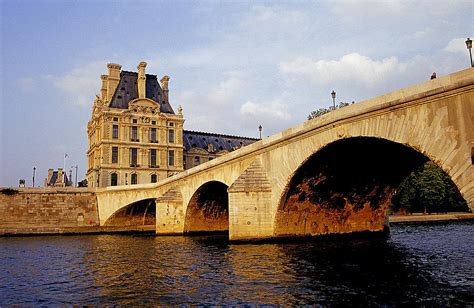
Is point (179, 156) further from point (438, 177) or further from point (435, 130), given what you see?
point (435, 130)

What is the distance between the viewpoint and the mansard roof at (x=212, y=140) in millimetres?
92938

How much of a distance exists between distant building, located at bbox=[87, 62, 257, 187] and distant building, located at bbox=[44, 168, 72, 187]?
1277 inches

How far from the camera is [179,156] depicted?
271 feet

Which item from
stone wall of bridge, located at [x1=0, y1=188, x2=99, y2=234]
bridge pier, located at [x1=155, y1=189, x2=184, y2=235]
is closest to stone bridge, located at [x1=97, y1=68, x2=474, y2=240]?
bridge pier, located at [x1=155, y1=189, x2=184, y2=235]

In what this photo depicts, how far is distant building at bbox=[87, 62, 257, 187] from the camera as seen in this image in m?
75.6

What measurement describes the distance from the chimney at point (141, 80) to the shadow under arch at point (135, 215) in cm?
3229

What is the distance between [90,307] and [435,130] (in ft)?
41.2

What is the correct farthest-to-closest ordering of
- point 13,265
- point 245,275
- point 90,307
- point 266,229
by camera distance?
1. point 266,229
2. point 13,265
3. point 245,275
4. point 90,307

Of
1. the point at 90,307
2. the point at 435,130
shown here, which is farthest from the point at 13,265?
the point at 435,130

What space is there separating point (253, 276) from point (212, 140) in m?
82.7

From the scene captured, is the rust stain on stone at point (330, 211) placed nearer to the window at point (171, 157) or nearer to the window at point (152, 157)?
the window at point (152, 157)

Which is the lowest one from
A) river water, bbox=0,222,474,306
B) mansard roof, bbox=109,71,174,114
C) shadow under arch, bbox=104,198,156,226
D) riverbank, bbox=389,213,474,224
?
river water, bbox=0,222,474,306

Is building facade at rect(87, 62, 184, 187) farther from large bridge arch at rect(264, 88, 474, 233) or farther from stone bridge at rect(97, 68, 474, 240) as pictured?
large bridge arch at rect(264, 88, 474, 233)

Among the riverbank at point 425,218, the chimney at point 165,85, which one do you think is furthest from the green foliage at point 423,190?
the chimney at point 165,85
